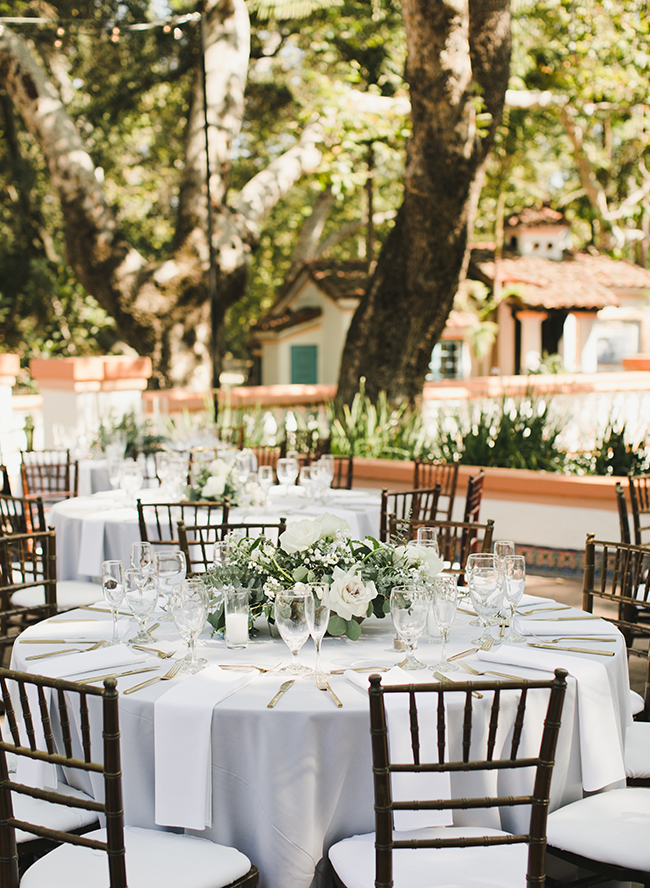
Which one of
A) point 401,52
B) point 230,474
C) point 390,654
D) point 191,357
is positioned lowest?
point 390,654

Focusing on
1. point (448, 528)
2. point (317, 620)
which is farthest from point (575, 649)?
point (448, 528)

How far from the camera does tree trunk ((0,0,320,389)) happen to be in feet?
42.7

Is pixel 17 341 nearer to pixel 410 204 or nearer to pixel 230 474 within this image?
pixel 410 204

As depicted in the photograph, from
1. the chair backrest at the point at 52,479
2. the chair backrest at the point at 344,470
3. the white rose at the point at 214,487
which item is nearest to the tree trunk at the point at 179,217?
the chair backrest at the point at 344,470

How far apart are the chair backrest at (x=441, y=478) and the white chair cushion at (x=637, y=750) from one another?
9.83 ft

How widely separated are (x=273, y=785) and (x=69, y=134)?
12.4 m

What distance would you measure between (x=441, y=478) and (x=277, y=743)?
4695mm

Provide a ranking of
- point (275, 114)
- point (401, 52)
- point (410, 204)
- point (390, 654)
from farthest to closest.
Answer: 1. point (275, 114)
2. point (401, 52)
3. point (410, 204)
4. point (390, 654)

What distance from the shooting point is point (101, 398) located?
1020cm

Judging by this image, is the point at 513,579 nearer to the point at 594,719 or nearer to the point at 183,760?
the point at 594,719

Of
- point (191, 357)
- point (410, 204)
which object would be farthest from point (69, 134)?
point (410, 204)

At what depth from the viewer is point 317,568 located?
3109mm

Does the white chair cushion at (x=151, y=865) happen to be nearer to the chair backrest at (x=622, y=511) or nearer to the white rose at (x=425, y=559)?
the white rose at (x=425, y=559)

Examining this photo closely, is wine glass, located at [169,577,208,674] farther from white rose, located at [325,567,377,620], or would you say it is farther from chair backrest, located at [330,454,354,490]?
chair backrest, located at [330,454,354,490]
